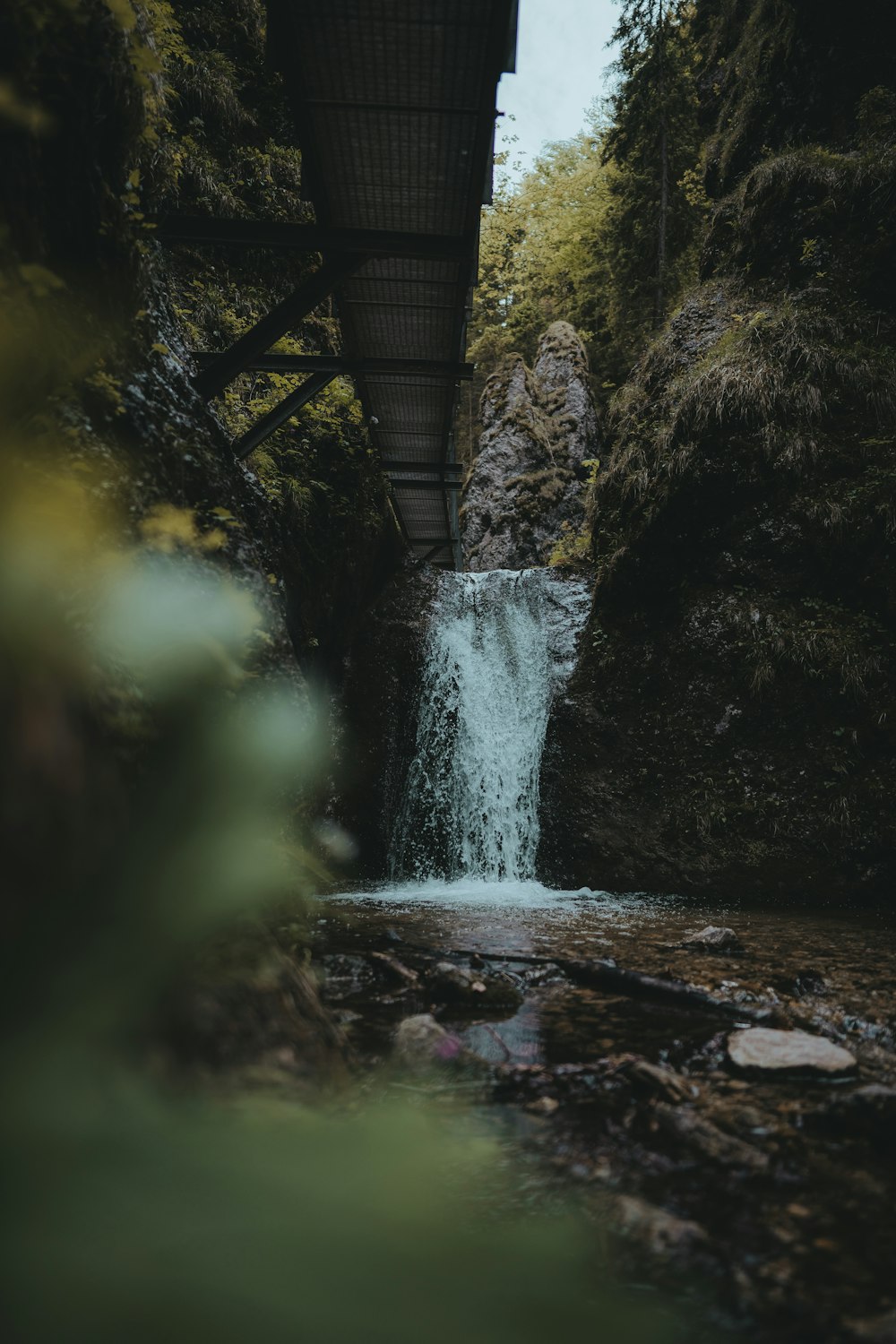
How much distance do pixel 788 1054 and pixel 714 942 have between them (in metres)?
2.04

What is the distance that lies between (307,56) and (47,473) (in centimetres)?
311

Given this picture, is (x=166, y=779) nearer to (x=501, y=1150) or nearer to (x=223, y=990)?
(x=223, y=990)

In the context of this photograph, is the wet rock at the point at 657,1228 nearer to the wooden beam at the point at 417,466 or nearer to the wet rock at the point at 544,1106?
the wet rock at the point at 544,1106

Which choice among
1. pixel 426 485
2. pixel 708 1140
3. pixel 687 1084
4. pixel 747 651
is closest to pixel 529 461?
pixel 426 485

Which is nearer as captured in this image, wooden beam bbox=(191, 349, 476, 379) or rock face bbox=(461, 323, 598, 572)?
wooden beam bbox=(191, 349, 476, 379)

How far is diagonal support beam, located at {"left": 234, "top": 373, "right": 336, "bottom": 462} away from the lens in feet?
17.4

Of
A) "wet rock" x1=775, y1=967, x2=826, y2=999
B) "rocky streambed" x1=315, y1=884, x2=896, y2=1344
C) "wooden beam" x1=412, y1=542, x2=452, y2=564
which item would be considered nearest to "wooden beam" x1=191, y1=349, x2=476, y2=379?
"rocky streambed" x1=315, y1=884, x2=896, y2=1344

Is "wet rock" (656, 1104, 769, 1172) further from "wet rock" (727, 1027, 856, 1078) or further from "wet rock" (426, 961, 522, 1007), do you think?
"wet rock" (426, 961, 522, 1007)

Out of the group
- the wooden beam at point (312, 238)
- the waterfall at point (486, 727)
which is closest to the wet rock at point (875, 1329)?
the wooden beam at point (312, 238)

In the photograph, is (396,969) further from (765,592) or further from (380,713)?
(380,713)

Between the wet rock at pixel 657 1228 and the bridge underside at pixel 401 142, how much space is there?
4.84m

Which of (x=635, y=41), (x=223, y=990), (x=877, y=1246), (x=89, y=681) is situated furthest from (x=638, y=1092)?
(x=635, y=41)

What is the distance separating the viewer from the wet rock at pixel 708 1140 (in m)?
1.78

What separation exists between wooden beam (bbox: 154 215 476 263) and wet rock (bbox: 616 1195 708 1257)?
4.90 meters
